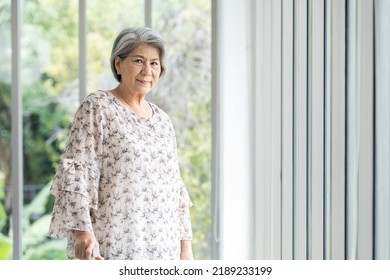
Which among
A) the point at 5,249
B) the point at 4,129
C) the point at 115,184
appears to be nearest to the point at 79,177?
the point at 115,184

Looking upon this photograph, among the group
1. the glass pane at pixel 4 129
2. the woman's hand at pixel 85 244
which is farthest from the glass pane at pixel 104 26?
the woman's hand at pixel 85 244

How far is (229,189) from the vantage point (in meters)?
2.92

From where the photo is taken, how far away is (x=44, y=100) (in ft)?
13.9

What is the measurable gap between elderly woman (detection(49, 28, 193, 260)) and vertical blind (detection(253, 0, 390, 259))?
477 millimetres

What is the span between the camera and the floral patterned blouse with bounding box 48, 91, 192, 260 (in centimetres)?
199

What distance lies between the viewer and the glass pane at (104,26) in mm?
3625

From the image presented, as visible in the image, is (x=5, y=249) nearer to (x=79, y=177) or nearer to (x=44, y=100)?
(x=44, y=100)

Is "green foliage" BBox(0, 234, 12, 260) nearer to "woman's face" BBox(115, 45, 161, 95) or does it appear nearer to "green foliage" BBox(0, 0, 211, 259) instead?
"green foliage" BBox(0, 0, 211, 259)

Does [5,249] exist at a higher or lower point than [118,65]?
lower

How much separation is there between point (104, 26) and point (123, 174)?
1849 mm

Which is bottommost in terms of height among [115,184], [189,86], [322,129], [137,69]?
[115,184]

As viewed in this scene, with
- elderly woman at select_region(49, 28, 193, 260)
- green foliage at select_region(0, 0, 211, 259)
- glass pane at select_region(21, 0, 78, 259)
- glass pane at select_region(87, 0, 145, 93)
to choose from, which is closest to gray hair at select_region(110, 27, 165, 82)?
elderly woman at select_region(49, 28, 193, 260)

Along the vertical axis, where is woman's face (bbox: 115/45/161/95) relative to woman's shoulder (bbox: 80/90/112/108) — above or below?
above
